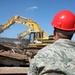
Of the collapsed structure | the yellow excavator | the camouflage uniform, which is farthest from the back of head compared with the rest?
the yellow excavator

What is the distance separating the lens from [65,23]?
119 inches

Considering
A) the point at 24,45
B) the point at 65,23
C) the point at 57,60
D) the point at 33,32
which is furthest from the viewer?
the point at 24,45

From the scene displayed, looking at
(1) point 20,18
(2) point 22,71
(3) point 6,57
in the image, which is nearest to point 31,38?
(1) point 20,18

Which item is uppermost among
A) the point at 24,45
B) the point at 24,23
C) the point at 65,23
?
the point at 24,23

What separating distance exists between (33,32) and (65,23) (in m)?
23.7

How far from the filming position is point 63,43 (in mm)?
2822

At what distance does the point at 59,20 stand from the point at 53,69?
624 millimetres

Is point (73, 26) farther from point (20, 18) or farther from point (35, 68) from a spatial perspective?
point (20, 18)

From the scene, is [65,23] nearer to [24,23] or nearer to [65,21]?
[65,21]

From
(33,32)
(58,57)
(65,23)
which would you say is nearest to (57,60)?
(58,57)

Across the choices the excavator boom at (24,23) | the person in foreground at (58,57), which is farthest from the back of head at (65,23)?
the excavator boom at (24,23)

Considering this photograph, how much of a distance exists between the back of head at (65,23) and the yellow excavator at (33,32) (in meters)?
20.6

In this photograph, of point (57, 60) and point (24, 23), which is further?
point (24, 23)

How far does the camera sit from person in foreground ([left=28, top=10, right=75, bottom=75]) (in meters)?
2.68
